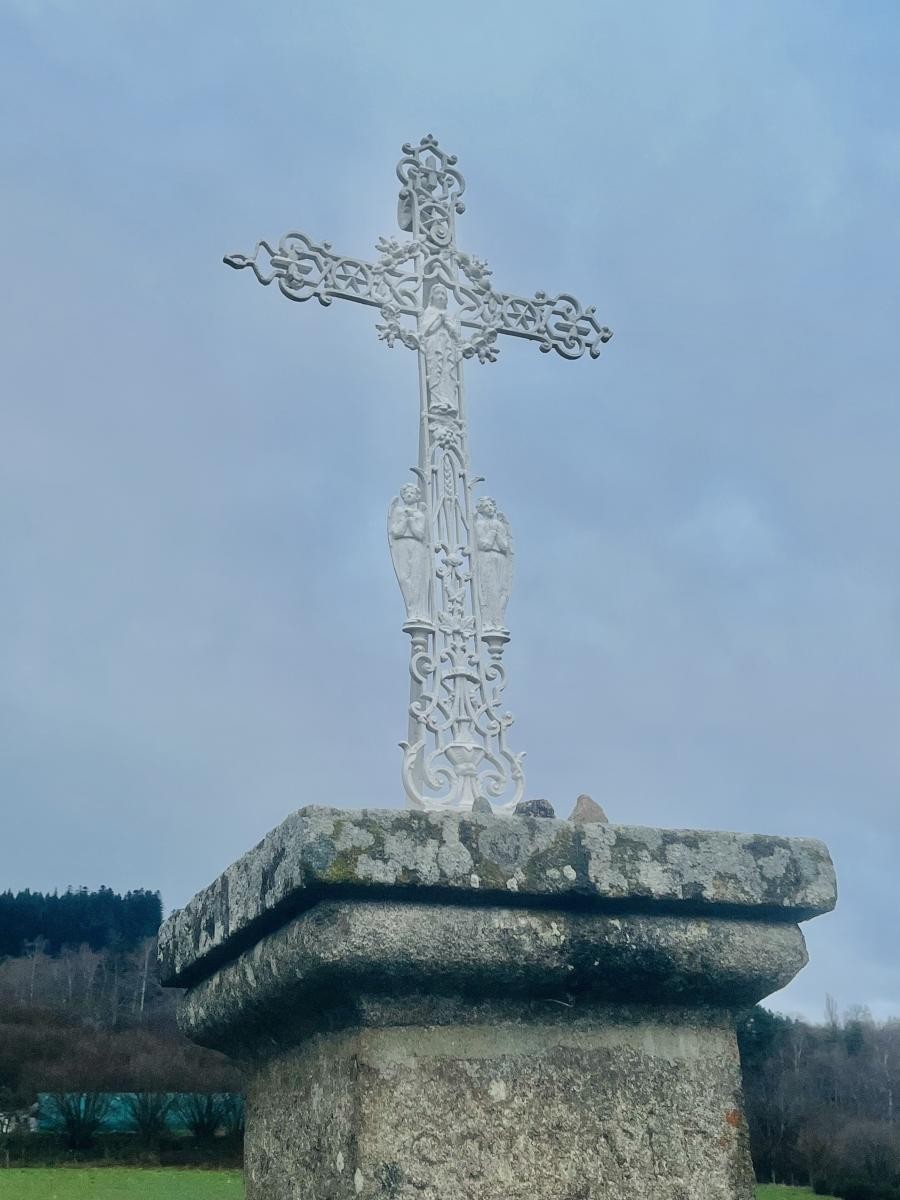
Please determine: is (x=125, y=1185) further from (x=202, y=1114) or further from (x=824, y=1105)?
(x=824, y=1105)

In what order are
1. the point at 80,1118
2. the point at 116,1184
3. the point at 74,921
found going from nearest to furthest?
the point at 116,1184 < the point at 80,1118 < the point at 74,921

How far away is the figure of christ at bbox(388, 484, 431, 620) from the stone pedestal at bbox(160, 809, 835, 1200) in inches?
57.1

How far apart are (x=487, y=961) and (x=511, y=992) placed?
9 centimetres

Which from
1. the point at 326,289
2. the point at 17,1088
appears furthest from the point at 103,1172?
the point at 326,289

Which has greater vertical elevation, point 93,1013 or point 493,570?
point 93,1013

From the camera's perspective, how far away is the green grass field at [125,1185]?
85.2 ft

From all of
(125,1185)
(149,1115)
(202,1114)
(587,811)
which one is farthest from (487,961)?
(149,1115)

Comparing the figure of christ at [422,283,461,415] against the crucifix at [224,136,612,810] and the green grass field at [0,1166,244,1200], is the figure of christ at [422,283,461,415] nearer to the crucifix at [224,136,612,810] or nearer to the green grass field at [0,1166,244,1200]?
the crucifix at [224,136,612,810]

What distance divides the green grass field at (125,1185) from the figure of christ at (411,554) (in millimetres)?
25133

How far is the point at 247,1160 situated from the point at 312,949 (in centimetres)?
77

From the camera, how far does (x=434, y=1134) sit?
1.94 meters

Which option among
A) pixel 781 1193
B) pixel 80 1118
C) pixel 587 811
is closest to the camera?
pixel 587 811

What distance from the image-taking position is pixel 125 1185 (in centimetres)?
2883

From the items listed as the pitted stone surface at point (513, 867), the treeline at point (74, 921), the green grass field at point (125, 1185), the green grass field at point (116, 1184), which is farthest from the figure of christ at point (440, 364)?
the treeline at point (74, 921)
